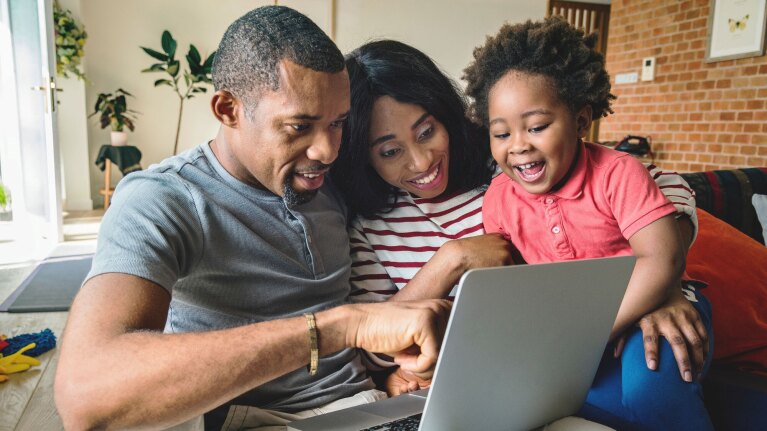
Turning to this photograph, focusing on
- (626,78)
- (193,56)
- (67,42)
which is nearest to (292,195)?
(626,78)

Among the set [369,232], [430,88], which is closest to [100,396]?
[369,232]

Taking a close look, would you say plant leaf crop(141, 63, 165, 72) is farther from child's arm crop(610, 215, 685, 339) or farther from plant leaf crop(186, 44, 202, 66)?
child's arm crop(610, 215, 685, 339)

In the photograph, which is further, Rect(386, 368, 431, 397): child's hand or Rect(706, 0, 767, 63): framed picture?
Rect(706, 0, 767, 63): framed picture

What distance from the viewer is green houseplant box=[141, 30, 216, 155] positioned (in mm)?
6495

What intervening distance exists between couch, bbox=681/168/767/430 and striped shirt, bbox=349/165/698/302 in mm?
488

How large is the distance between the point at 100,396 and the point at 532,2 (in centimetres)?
821

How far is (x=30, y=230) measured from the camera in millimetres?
5059

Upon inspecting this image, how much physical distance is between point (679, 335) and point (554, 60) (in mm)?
633

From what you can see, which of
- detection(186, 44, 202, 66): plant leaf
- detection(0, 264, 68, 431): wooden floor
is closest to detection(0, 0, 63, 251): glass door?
detection(186, 44, 202, 66): plant leaf

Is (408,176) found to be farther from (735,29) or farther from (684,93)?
(684,93)

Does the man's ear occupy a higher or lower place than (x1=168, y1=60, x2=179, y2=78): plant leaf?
lower

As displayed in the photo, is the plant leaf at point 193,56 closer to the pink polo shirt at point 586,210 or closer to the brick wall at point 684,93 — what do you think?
the brick wall at point 684,93

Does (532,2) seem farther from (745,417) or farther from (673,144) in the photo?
(745,417)

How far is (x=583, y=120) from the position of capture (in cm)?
142
